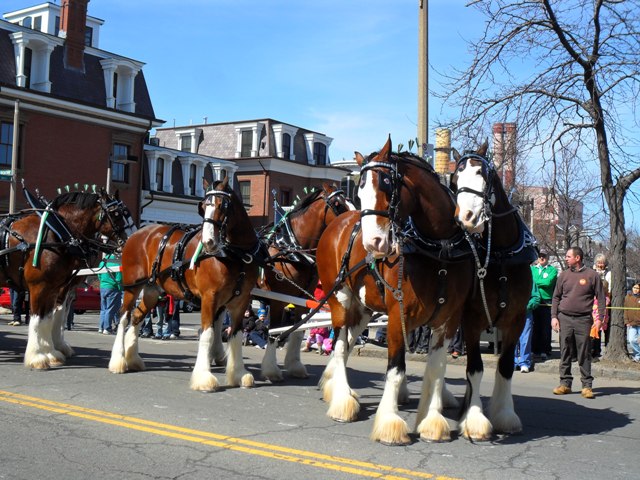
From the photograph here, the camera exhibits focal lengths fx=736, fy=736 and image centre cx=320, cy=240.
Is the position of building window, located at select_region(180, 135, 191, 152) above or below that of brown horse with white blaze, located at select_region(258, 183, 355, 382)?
above

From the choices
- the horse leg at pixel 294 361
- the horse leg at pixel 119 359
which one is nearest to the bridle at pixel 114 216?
the horse leg at pixel 119 359

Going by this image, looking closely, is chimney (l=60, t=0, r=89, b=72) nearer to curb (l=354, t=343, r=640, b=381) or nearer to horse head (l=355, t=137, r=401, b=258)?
curb (l=354, t=343, r=640, b=381)

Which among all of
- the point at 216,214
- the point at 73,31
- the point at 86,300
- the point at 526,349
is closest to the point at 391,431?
the point at 216,214

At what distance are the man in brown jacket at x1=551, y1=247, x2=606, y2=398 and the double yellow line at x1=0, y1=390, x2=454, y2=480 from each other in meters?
5.33

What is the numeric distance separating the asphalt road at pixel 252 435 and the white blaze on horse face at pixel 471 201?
2.01m

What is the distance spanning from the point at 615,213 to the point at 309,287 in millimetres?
6355

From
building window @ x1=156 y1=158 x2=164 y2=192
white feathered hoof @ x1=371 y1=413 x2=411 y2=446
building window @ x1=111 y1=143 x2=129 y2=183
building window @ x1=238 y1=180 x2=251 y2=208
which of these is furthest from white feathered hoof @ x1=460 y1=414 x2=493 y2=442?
building window @ x1=238 y1=180 x2=251 y2=208

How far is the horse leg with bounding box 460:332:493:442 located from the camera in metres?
6.85

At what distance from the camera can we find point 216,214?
922 cm

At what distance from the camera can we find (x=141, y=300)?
37.0ft

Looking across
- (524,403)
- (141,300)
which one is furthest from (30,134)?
(524,403)

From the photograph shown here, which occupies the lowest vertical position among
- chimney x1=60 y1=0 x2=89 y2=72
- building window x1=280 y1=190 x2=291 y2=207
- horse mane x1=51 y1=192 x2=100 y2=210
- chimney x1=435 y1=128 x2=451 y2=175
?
horse mane x1=51 y1=192 x2=100 y2=210

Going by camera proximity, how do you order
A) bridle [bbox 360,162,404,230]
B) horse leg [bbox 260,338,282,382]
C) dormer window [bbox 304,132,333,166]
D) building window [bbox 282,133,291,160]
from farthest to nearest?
dormer window [bbox 304,132,333,166]
building window [bbox 282,133,291,160]
horse leg [bbox 260,338,282,382]
bridle [bbox 360,162,404,230]

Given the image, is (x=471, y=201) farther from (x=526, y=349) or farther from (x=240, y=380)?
(x=526, y=349)
